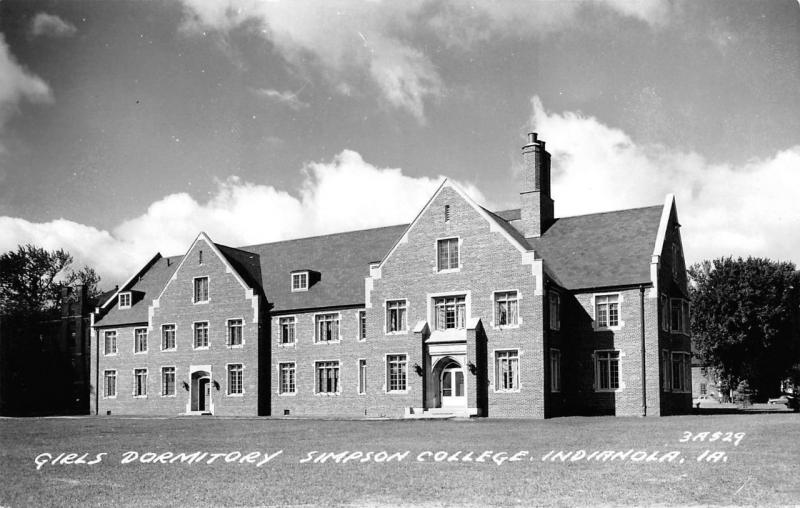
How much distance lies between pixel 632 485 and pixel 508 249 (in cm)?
2531

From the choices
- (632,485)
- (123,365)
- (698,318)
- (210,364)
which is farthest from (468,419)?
(698,318)

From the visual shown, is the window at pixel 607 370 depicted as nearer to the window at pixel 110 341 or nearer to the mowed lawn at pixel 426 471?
the mowed lawn at pixel 426 471

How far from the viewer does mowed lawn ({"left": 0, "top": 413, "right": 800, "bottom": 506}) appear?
13.8m

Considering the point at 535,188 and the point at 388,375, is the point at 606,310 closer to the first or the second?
the point at 535,188

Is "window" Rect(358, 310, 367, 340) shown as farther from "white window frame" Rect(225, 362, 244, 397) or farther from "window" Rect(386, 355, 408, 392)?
"white window frame" Rect(225, 362, 244, 397)

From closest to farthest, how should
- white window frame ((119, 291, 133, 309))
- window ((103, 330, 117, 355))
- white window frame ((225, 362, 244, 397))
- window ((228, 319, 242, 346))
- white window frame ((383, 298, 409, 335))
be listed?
white window frame ((383, 298, 409, 335)) → white window frame ((225, 362, 244, 397)) → window ((228, 319, 242, 346)) → window ((103, 330, 117, 355)) → white window frame ((119, 291, 133, 309))

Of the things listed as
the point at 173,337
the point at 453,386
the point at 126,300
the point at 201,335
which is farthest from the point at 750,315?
the point at 126,300

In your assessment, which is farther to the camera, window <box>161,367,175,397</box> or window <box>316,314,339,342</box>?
window <box>161,367,175,397</box>

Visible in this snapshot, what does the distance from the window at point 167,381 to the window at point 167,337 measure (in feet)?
4.42

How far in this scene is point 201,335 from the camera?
50219 millimetres

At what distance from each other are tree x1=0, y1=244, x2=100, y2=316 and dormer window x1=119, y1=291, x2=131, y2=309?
20.4 meters

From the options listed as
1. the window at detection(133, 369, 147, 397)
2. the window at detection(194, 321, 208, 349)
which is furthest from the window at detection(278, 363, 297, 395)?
the window at detection(133, 369, 147, 397)

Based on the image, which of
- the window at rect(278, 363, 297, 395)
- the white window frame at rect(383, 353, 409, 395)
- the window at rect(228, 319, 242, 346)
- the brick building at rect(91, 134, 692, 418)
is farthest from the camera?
the window at rect(228, 319, 242, 346)

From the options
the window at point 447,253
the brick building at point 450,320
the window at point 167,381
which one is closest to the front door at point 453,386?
the brick building at point 450,320
